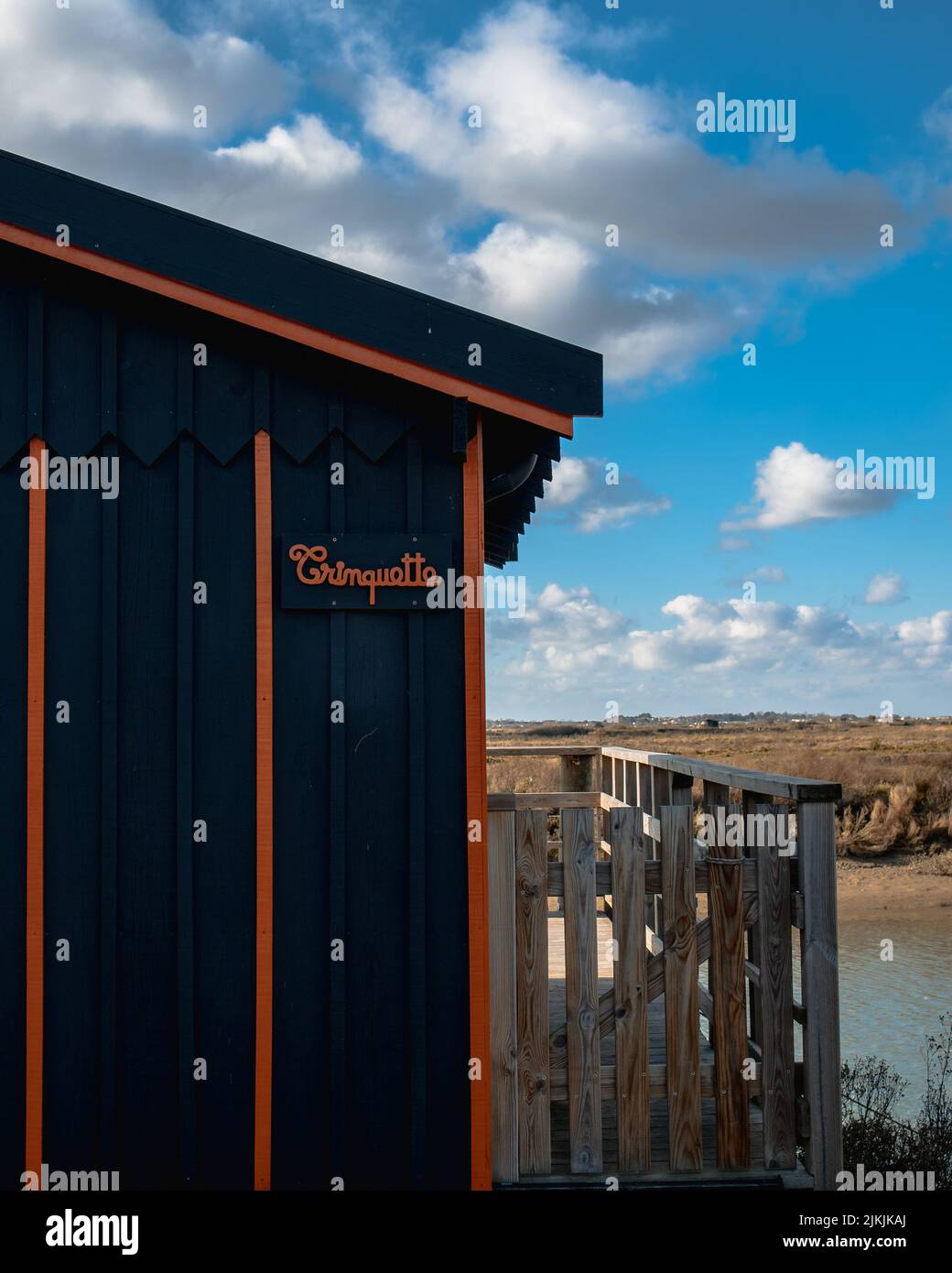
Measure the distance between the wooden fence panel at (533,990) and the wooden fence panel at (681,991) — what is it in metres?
0.50

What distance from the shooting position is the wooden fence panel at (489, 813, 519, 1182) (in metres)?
A: 4.04

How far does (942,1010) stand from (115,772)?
28.8 ft

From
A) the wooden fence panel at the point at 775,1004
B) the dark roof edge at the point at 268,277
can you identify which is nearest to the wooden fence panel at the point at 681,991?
the wooden fence panel at the point at 775,1004

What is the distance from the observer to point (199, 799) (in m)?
4.09

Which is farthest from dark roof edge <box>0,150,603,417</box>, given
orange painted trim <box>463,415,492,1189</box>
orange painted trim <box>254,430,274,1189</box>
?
orange painted trim <box>254,430,274,1189</box>

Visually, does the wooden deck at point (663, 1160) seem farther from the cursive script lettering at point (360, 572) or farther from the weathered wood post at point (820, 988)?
the cursive script lettering at point (360, 572)

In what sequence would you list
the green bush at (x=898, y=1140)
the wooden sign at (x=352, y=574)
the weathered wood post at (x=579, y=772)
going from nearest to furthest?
the wooden sign at (x=352, y=574), the green bush at (x=898, y=1140), the weathered wood post at (x=579, y=772)

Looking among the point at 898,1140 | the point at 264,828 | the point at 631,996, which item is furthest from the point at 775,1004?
the point at 898,1140

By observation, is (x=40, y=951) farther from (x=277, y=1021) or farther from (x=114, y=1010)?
(x=277, y=1021)

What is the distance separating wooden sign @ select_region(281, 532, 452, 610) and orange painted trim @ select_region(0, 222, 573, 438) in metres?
0.68

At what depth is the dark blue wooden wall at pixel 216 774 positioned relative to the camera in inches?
159

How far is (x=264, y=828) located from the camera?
13.3 feet

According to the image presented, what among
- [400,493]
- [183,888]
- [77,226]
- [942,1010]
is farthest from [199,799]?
[942,1010]

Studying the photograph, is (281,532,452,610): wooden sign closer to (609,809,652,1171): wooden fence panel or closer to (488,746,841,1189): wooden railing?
(488,746,841,1189): wooden railing
